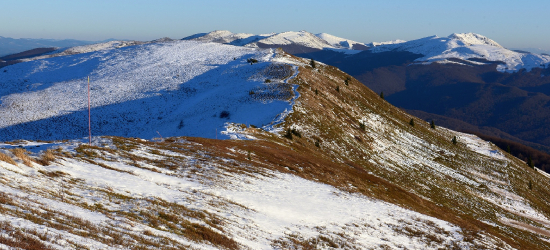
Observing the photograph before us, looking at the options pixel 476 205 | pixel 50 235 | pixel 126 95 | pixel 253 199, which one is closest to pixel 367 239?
pixel 253 199

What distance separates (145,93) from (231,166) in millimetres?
59171

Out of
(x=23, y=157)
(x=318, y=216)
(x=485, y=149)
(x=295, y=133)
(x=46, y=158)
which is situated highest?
(x=23, y=157)

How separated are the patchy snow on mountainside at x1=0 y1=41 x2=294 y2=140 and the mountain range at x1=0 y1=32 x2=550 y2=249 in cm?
43

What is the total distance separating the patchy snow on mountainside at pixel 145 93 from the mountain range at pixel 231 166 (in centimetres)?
43

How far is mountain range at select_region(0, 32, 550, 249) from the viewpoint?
55.2ft

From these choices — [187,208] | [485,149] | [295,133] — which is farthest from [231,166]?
[485,149]

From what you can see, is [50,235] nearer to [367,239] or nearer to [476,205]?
[367,239]

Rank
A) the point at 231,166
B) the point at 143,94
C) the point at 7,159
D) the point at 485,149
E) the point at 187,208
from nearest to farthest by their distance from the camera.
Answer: the point at 7,159 → the point at 187,208 → the point at 231,166 → the point at 143,94 → the point at 485,149

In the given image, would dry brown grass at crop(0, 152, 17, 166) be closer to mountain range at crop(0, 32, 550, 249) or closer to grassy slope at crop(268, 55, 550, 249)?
mountain range at crop(0, 32, 550, 249)

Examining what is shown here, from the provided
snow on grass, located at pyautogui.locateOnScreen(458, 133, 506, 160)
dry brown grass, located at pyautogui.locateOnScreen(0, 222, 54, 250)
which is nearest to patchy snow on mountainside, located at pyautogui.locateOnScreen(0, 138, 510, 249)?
dry brown grass, located at pyautogui.locateOnScreen(0, 222, 54, 250)

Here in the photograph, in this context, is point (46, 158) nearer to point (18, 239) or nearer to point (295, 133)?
point (18, 239)

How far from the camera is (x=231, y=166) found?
104ft

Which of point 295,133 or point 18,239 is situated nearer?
point 18,239

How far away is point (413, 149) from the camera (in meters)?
81.8
